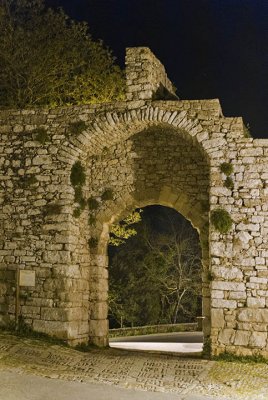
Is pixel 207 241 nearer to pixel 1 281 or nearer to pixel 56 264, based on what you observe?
pixel 56 264

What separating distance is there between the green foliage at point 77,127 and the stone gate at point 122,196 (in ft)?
0.06

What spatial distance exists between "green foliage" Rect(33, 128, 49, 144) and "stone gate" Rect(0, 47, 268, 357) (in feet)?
0.09

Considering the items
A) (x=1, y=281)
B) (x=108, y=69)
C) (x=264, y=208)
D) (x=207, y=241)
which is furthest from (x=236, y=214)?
→ (x=108, y=69)

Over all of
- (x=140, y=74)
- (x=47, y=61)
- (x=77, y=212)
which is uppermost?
(x=47, y=61)

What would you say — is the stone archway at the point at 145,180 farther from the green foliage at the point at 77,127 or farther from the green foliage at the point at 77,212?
the green foliage at the point at 77,127

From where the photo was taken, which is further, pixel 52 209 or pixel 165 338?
pixel 165 338

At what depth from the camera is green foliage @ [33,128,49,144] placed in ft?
34.0

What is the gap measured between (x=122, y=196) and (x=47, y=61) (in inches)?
192

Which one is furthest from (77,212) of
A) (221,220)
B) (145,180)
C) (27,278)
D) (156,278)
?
(156,278)

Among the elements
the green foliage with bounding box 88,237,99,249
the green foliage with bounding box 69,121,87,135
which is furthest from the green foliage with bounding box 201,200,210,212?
the green foliage with bounding box 69,121,87,135

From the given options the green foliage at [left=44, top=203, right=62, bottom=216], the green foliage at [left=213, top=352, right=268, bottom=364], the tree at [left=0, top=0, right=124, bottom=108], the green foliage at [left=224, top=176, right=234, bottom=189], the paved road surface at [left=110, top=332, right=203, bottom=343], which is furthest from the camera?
the paved road surface at [left=110, top=332, right=203, bottom=343]

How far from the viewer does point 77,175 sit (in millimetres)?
10375

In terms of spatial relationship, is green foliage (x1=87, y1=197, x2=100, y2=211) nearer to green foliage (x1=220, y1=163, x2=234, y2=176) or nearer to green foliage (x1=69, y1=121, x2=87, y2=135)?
green foliage (x1=69, y1=121, x2=87, y2=135)

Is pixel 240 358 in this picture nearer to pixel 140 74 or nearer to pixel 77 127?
pixel 77 127
